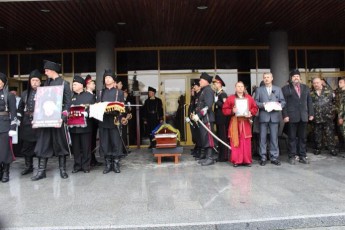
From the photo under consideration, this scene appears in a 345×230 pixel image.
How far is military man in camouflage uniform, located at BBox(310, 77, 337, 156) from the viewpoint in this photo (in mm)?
8680

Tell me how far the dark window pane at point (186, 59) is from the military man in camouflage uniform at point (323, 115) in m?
4.38

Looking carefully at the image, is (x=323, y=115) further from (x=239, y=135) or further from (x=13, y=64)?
(x=13, y=64)

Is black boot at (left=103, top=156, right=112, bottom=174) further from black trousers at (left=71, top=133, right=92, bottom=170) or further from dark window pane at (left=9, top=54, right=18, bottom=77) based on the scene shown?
dark window pane at (left=9, top=54, right=18, bottom=77)

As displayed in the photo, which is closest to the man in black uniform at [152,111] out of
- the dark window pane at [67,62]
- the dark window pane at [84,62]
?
the dark window pane at [84,62]

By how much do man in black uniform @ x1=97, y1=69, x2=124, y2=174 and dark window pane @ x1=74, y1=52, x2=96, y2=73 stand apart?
5480 mm

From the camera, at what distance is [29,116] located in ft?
22.9

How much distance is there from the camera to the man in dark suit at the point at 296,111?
7598 millimetres

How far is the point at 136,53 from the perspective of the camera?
12.5 meters

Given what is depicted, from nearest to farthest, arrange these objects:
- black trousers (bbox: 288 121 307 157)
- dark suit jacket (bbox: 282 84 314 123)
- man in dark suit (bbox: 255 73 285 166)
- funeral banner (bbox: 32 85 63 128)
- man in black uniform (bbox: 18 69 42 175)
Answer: funeral banner (bbox: 32 85 63 128)
man in black uniform (bbox: 18 69 42 175)
man in dark suit (bbox: 255 73 285 166)
dark suit jacket (bbox: 282 84 314 123)
black trousers (bbox: 288 121 307 157)

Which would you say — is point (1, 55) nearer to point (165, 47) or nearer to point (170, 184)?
point (165, 47)

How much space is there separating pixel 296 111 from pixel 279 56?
4.18m

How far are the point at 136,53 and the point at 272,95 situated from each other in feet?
20.4

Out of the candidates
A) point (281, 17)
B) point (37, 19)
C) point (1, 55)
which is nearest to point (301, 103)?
point (281, 17)

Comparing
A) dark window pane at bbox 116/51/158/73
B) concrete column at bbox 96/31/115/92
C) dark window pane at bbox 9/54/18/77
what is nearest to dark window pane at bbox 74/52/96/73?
dark window pane at bbox 116/51/158/73
